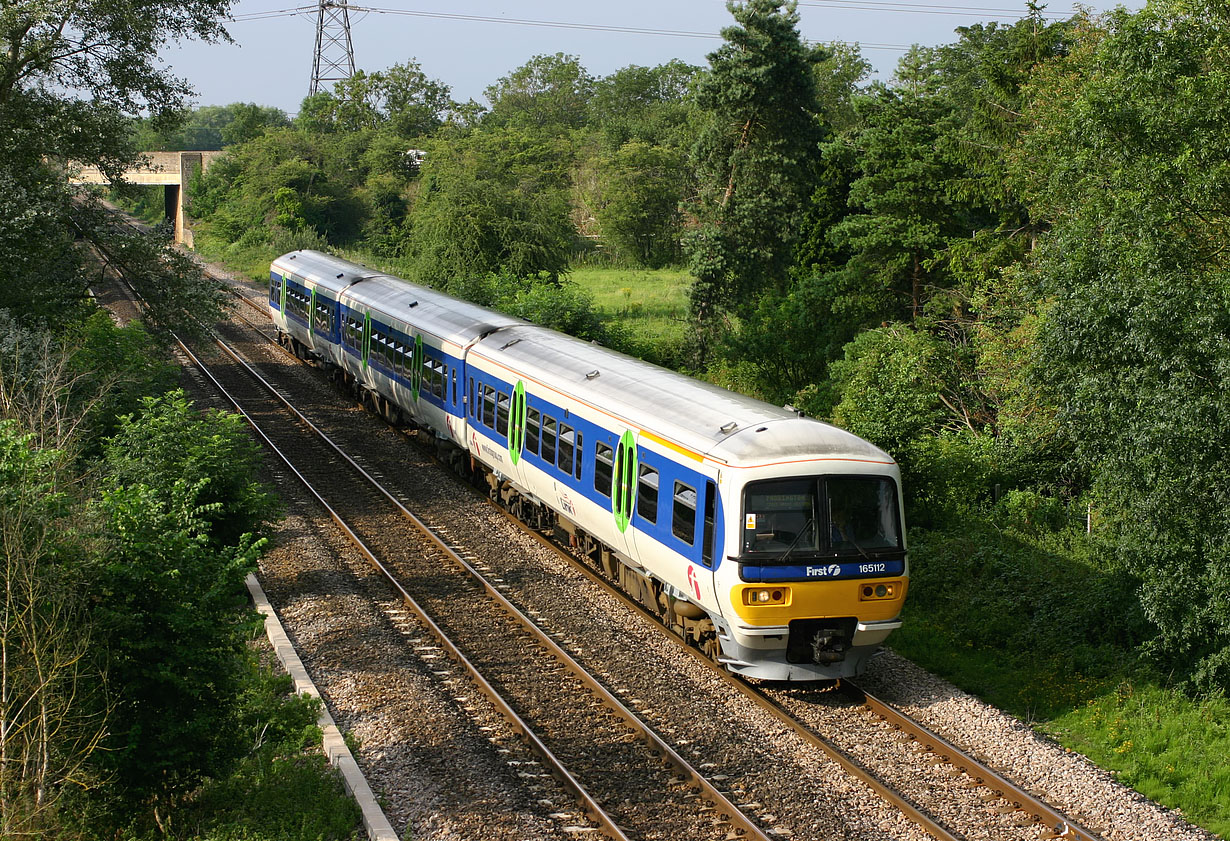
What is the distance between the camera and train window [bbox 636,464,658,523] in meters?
12.5

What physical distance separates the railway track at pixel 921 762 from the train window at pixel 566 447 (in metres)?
3.35

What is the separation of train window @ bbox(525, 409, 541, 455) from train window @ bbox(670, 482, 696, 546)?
4.29 m

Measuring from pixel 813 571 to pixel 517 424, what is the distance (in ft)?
22.2

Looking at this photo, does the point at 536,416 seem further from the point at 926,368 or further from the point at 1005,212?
the point at 1005,212

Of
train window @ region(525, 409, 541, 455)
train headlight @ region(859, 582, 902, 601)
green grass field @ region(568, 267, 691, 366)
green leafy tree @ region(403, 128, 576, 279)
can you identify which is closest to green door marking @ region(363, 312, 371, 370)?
green grass field @ region(568, 267, 691, 366)

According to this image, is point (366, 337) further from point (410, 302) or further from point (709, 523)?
point (709, 523)

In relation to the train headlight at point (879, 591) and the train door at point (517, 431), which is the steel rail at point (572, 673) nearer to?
the train door at point (517, 431)

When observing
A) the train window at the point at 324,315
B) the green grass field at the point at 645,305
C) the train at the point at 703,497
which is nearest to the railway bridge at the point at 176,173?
the green grass field at the point at 645,305

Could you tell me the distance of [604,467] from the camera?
13742 mm

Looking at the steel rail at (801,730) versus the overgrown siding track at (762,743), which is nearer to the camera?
the steel rail at (801,730)

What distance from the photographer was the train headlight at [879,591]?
11109 millimetres

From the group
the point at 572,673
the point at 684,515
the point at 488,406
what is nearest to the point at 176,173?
the point at 488,406

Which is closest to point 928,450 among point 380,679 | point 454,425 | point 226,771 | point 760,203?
point 454,425

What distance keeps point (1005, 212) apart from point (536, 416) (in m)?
17.7
